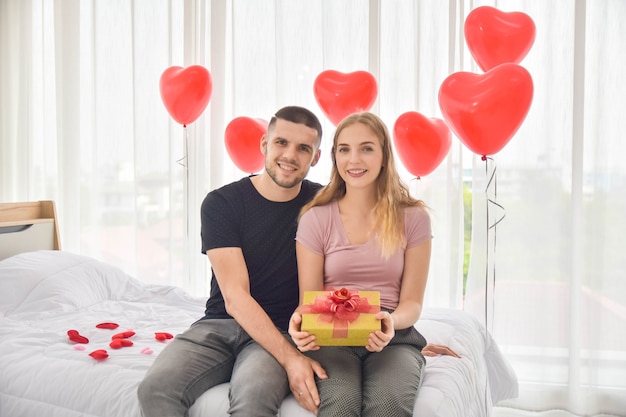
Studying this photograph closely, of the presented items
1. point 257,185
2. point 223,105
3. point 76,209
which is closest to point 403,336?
point 257,185

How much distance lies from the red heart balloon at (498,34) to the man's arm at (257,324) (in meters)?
1.39

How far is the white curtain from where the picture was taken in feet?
8.36

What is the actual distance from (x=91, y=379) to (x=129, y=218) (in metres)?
1.78

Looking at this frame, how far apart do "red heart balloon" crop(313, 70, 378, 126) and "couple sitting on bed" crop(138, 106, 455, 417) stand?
26.8 inches

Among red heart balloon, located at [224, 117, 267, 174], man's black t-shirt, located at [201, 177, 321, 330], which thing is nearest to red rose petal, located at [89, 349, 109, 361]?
man's black t-shirt, located at [201, 177, 321, 330]

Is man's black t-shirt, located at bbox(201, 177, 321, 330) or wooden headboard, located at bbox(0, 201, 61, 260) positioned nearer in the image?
man's black t-shirt, located at bbox(201, 177, 321, 330)

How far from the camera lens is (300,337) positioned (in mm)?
1319

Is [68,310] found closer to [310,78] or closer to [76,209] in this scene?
[76,209]

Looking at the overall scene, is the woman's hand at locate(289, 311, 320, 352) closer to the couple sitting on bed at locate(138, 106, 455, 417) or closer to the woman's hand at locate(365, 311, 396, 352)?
the couple sitting on bed at locate(138, 106, 455, 417)

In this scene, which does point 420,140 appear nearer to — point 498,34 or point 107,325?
point 498,34

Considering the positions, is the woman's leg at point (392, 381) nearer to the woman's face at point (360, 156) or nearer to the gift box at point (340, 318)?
the gift box at point (340, 318)

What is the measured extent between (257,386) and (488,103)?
1353mm

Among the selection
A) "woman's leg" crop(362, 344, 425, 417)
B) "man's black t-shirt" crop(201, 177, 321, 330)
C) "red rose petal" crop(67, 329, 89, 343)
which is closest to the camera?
"woman's leg" crop(362, 344, 425, 417)

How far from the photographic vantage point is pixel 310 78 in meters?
2.90
